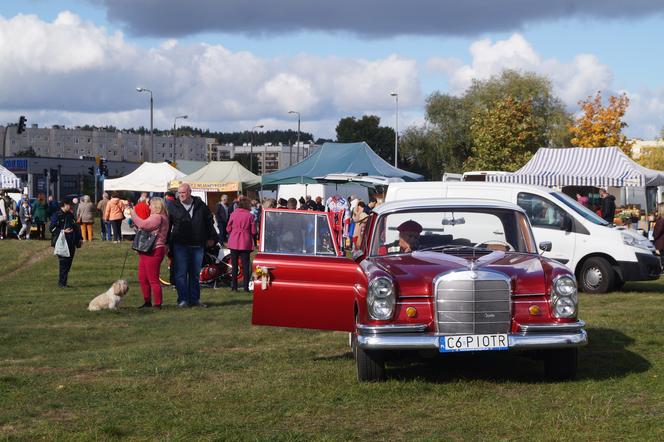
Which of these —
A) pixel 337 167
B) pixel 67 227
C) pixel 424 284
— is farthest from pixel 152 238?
pixel 337 167

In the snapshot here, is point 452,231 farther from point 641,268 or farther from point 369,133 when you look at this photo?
point 369,133

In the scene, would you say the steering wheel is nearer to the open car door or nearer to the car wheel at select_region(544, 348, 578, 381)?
the open car door

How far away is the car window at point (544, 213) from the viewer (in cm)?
1802

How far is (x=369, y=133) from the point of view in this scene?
4985 inches

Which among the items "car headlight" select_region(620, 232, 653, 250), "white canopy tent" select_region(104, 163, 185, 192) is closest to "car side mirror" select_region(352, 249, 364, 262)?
"car headlight" select_region(620, 232, 653, 250)

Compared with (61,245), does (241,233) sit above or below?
above

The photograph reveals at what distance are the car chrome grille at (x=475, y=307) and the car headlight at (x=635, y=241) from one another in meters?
10.2

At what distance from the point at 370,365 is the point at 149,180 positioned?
3606 centimetres

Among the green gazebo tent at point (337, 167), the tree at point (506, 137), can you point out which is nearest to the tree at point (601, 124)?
the tree at point (506, 137)

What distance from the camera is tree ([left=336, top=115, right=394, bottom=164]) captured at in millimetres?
124688

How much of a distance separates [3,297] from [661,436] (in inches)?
601

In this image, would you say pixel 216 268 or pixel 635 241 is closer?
pixel 635 241

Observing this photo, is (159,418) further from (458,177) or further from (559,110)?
(559,110)

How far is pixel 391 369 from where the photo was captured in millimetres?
9727
